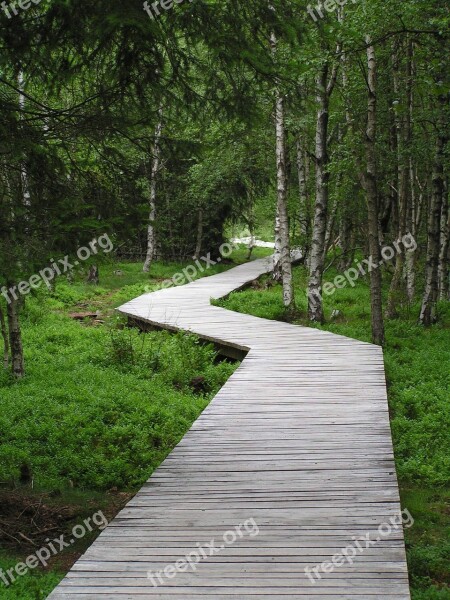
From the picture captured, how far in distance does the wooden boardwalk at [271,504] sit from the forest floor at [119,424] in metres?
0.73

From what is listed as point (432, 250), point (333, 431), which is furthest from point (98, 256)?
point (432, 250)

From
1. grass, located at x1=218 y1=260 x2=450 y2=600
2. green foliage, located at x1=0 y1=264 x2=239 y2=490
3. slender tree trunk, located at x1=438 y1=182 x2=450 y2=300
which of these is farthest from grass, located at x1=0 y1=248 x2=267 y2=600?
slender tree trunk, located at x1=438 y1=182 x2=450 y2=300

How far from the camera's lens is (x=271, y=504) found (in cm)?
549

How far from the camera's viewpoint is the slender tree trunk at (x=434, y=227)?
47.6 ft

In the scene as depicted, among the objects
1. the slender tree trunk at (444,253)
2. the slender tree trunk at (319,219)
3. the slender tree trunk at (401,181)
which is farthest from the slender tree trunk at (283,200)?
the slender tree trunk at (444,253)

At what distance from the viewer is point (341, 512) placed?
5273 mm

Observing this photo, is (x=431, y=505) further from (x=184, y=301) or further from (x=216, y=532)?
(x=184, y=301)

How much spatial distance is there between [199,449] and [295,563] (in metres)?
2.73

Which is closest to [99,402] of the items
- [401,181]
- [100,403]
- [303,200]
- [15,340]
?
[100,403]

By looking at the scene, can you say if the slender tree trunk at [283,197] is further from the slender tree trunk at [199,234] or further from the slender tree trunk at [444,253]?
the slender tree trunk at [199,234]

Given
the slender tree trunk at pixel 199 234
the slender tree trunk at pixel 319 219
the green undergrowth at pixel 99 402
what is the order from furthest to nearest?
the slender tree trunk at pixel 199 234, the slender tree trunk at pixel 319 219, the green undergrowth at pixel 99 402

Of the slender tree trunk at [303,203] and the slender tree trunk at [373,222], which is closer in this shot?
the slender tree trunk at [373,222]

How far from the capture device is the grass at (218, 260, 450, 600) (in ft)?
18.6

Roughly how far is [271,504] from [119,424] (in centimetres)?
448
